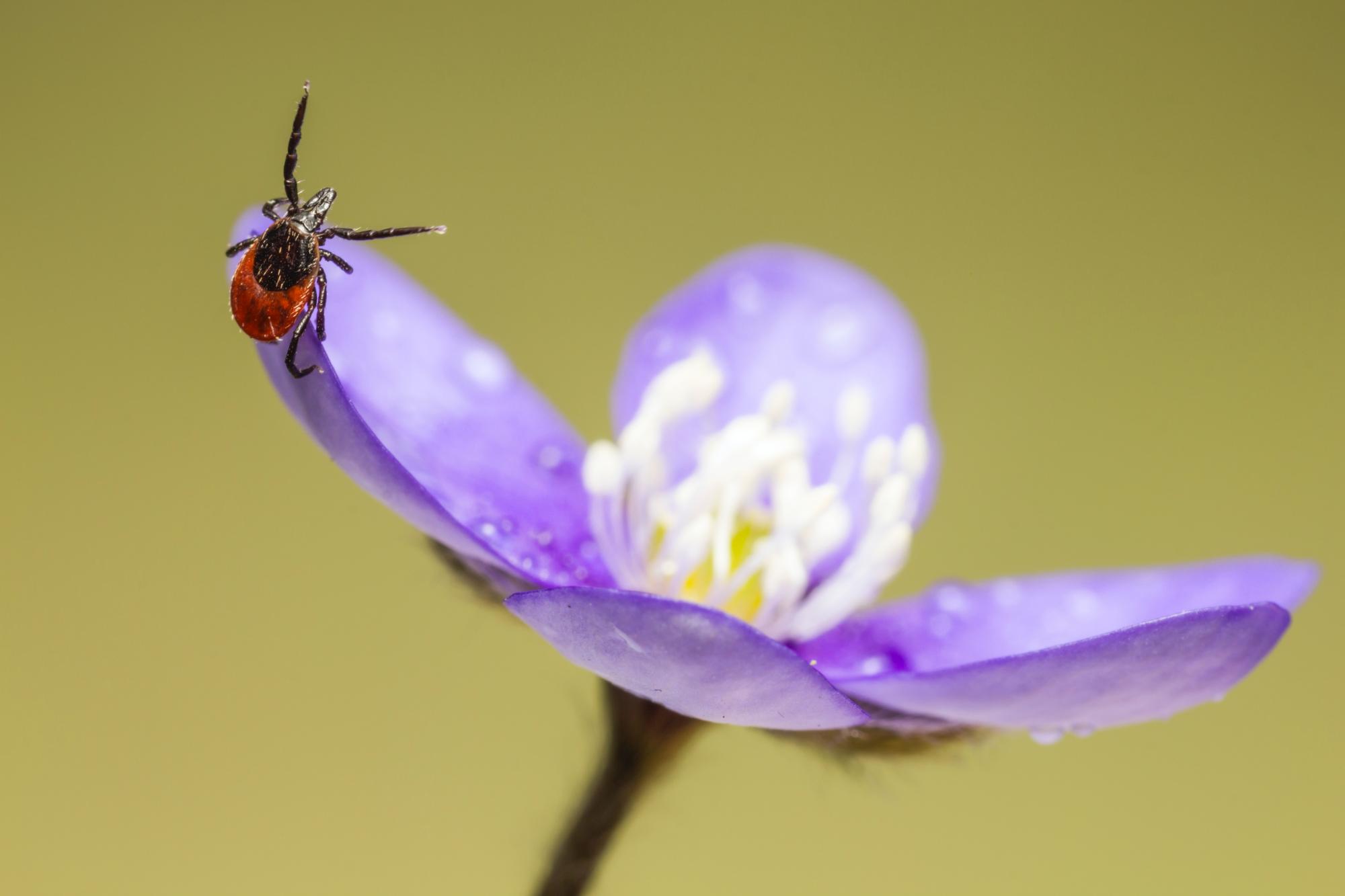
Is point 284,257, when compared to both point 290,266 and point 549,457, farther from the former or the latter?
point 549,457

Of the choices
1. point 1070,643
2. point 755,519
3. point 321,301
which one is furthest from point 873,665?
point 321,301

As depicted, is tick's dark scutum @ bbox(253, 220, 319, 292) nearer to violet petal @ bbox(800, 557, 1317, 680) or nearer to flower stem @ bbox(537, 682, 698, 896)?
flower stem @ bbox(537, 682, 698, 896)

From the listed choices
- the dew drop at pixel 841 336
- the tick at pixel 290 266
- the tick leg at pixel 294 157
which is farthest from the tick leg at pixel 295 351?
the dew drop at pixel 841 336

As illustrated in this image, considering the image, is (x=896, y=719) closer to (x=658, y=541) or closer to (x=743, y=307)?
(x=658, y=541)

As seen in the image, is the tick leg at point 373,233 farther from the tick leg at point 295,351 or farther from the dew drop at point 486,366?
the dew drop at point 486,366

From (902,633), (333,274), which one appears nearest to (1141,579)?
(902,633)
